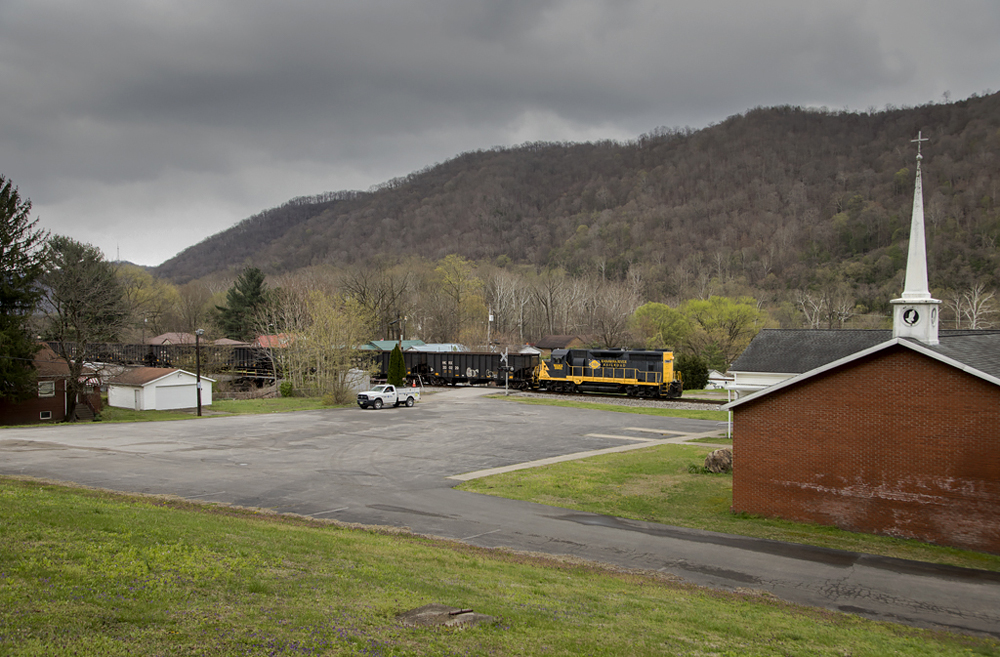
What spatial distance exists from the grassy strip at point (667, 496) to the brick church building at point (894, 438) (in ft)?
1.84

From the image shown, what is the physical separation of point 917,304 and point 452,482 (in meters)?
14.6

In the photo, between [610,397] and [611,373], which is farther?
[610,397]

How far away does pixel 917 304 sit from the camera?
16984 millimetres

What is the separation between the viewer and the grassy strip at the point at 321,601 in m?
6.14

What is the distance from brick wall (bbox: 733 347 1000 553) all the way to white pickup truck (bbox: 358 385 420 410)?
28744mm

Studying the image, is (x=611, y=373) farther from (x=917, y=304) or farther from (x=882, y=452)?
(x=882, y=452)

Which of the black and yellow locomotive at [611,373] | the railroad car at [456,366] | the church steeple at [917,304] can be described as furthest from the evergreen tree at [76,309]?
the church steeple at [917,304]

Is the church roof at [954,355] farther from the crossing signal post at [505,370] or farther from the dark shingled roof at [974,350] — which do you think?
the crossing signal post at [505,370]

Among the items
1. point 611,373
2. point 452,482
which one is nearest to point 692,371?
point 611,373

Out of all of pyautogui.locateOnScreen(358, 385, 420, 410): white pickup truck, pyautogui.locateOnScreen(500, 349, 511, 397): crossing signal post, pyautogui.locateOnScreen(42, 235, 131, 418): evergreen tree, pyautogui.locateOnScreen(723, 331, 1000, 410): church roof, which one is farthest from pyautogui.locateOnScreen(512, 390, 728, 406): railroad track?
pyautogui.locateOnScreen(42, 235, 131, 418): evergreen tree

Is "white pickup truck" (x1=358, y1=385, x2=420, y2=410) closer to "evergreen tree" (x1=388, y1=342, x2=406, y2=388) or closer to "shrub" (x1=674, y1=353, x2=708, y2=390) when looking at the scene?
"evergreen tree" (x1=388, y1=342, x2=406, y2=388)

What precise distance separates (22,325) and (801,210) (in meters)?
175

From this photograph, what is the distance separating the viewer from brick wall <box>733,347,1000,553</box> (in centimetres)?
1442

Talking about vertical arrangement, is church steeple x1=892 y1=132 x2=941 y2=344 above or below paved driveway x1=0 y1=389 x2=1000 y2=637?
above
